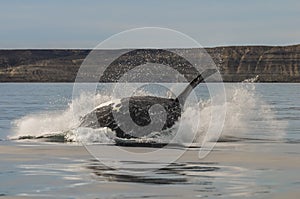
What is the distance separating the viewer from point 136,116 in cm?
1959

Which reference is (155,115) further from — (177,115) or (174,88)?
(174,88)

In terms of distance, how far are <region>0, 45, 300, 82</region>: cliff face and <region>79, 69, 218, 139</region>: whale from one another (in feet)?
498

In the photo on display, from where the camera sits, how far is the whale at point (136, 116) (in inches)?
765

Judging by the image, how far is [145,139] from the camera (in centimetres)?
1903

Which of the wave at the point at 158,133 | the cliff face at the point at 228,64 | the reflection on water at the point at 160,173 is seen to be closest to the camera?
the reflection on water at the point at 160,173

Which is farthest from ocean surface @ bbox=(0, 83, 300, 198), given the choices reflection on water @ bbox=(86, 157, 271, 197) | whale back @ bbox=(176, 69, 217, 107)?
whale back @ bbox=(176, 69, 217, 107)

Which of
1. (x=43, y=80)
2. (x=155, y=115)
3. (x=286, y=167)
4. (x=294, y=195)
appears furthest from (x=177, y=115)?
(x=43, y=80)

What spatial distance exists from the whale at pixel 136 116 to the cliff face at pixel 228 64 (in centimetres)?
15174

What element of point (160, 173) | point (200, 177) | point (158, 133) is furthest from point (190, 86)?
point (200, 177)

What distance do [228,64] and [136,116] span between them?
16459 centimetres

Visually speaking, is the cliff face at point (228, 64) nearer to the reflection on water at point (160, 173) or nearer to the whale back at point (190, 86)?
the whale back at point (190, 86)

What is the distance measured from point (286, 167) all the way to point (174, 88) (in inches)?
569

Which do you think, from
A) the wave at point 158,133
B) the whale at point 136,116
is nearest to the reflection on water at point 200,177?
the wave at point 158,133

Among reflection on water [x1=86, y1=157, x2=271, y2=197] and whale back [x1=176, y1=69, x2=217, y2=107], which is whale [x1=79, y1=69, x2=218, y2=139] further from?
reflection on water [x1=86, y1=157, x2=271, y2=197]
